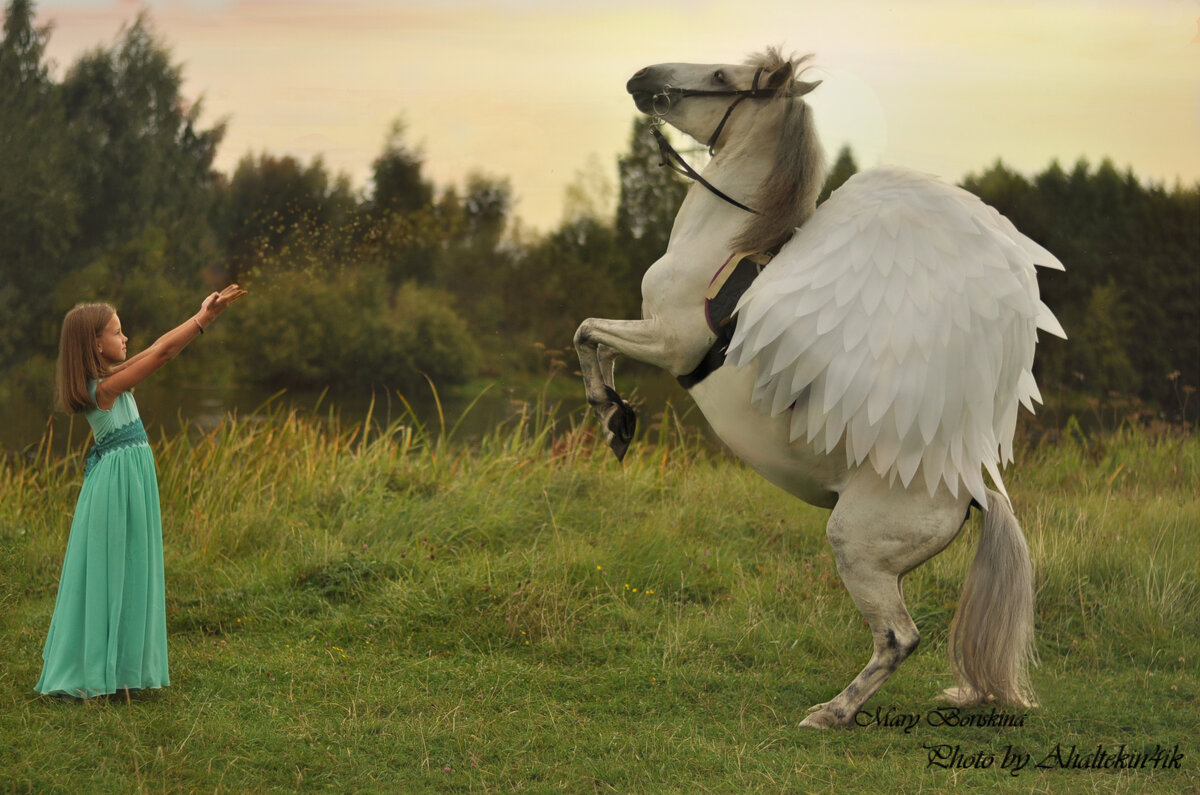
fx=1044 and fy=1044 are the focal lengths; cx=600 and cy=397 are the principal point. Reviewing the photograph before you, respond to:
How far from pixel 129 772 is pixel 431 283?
35.1 feet

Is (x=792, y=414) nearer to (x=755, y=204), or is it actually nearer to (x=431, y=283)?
(x=755, y=204)

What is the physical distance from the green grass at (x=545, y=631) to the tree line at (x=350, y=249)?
493cm

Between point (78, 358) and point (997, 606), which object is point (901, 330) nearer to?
point (997, 606)

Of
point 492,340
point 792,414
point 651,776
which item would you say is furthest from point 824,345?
point 492,340

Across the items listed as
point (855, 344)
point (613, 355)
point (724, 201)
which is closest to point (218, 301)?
point (613, 355)

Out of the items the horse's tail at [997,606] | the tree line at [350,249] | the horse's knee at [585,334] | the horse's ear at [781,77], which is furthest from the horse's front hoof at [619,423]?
the tree line at [350,249]

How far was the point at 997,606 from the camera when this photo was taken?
398cm

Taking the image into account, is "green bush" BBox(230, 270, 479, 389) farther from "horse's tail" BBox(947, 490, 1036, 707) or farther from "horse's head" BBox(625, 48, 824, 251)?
"horse's tail" BBox(947, 490, 1036, 707)

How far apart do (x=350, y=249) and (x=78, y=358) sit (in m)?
9.80

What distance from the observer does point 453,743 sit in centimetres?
382

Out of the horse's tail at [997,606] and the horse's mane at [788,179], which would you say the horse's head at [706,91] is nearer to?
the horse's mane at [788,179]

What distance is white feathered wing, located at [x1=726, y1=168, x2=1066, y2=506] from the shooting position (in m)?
3.52

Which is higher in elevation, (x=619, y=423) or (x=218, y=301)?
(x=218, y=301)

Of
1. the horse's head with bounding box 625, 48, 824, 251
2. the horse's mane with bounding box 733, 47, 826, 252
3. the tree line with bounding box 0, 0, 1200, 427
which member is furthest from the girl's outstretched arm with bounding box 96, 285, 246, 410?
the tree line with bounding box 0, 0, 1200, 427
